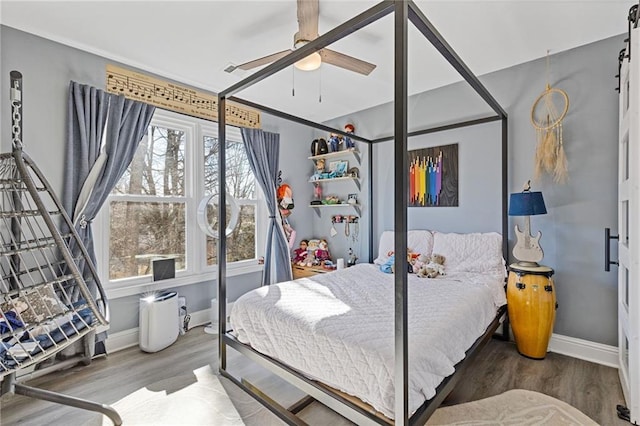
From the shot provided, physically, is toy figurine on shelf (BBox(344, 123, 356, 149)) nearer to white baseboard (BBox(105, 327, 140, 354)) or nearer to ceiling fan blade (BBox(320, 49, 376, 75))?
ceiling fan blade (BBox(320, 49, 376, 75))

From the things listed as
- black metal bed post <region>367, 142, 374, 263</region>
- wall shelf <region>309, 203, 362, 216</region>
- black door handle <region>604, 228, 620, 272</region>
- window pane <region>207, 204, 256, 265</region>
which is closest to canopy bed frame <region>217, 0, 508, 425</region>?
black door handle <region>604, 228, 620, 272</region>

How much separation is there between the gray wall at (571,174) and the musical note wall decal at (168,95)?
2.49 meters

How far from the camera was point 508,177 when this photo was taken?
118 inches

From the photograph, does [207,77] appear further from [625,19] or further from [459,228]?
[625,19]

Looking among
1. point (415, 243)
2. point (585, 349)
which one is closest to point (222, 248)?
point (415, 243)

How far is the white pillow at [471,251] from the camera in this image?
2889mm

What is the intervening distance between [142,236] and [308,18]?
242 centimetres

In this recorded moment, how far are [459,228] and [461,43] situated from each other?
67.3 inches

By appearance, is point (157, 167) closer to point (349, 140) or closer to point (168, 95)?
point (168, 95)

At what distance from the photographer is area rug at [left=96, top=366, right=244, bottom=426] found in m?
1.86

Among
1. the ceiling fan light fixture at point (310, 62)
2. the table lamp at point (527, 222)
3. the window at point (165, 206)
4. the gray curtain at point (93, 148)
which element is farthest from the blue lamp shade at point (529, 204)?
the gray curtain at point (93, 148)

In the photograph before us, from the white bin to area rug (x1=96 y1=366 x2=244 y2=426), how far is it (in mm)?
565

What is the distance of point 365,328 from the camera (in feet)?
5.66

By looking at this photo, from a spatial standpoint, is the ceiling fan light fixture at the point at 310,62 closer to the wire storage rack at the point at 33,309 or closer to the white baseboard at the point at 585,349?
the wire storage rack at the point at 33,309
